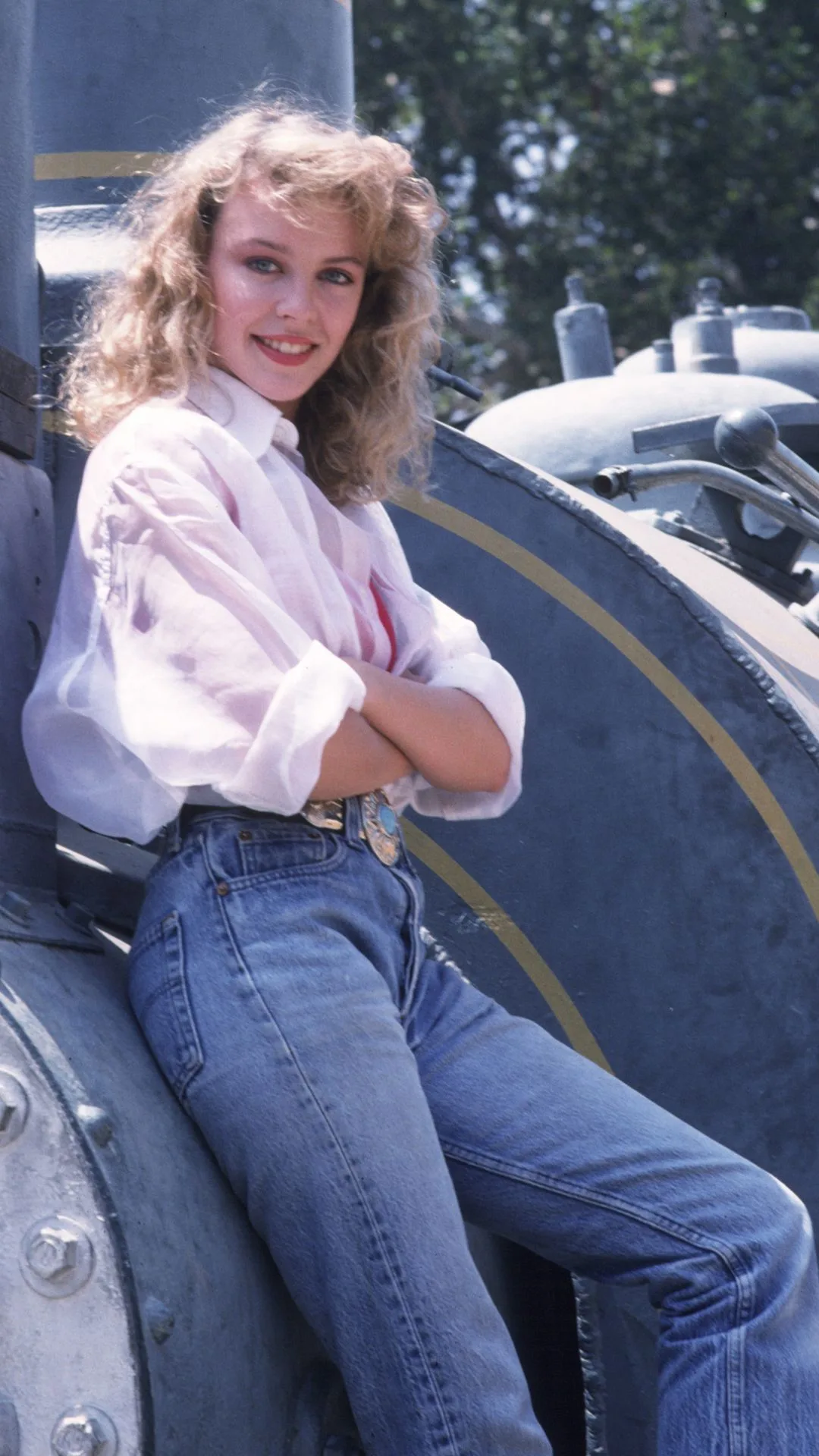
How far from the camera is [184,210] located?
1.80 m

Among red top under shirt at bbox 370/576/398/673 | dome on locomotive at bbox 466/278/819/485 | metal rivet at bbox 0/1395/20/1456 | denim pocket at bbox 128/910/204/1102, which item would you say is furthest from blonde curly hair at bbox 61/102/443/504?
dome on locomotive at bbox 466/278/819/485

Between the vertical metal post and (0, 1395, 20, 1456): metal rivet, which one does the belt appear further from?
(0, 1395, 20, 1456): metal rivet

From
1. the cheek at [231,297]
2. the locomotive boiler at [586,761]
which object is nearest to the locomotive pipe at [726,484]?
the locomotive boiler at [586,761]

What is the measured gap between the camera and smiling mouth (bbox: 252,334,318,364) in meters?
1.81

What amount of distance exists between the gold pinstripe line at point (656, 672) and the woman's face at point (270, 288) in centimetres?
79

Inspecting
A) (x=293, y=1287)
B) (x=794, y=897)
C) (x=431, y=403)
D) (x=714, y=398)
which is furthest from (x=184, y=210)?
(x=714, y=398)

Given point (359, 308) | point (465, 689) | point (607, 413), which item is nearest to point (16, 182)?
point (359, 308)

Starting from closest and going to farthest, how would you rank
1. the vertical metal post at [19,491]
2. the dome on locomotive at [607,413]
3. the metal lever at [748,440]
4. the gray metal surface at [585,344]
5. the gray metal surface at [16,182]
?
1. the vertical metal post at [19,491]
2. the gray metal surface at [16,182]
3. the metal lever at [748,440]
4. the dome on locomotive at [607,413]
5. the gray metal surface at [585,344]

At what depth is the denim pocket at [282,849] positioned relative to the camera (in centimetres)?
160

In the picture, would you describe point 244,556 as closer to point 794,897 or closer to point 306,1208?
point 306,1208

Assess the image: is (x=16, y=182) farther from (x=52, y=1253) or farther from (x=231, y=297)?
(x=52, y=1253)

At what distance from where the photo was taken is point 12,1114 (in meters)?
1.42

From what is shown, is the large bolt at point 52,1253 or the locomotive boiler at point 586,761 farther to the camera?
the locomotive boiler at point 586,761

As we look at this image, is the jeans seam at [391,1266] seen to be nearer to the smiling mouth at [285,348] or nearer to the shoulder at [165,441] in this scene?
the shoulder at [165,441]
